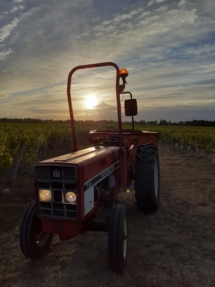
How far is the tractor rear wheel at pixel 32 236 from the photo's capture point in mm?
3674

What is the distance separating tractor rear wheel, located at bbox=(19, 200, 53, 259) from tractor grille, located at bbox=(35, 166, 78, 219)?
0.47 metres

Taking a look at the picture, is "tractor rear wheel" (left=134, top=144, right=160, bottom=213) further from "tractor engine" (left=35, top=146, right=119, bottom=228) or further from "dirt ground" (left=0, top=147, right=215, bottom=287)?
"tractor engine" (left=35, top=146, right=119, bottom=228)

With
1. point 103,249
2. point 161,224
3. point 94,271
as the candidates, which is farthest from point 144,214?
point 94,271

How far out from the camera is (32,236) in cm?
376

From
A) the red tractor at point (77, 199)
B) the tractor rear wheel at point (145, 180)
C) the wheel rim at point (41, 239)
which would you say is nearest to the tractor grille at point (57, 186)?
the red tractor at point (77, 199)

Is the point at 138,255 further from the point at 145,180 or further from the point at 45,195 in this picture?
the point at 45,195

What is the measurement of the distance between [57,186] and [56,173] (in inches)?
5.6

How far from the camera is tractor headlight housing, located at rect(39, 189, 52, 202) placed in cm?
329

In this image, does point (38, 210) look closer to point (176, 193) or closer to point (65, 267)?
point (65, 267)

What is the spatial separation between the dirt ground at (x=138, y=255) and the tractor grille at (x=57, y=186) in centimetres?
81

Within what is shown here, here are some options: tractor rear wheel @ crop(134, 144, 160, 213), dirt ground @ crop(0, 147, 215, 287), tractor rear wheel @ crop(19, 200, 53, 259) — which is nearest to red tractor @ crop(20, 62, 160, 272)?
tractor rear wheel @ crop(19, 200, 53, 259)

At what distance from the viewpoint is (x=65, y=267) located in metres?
3.68

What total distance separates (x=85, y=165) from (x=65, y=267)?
4.52ft

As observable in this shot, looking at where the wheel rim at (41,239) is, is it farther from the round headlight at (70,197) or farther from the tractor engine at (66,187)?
the round headlight at (70,197)
